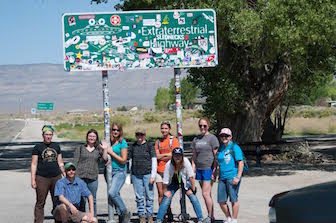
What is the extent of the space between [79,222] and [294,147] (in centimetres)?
1596

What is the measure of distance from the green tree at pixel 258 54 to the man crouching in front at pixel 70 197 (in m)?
9.46

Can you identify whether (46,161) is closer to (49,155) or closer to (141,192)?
(49,155)

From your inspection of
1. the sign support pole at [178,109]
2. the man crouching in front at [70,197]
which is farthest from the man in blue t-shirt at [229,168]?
the man crouching in front at [70,197]

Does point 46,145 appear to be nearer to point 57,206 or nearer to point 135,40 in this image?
point 57,206

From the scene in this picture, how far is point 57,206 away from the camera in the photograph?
9.16m

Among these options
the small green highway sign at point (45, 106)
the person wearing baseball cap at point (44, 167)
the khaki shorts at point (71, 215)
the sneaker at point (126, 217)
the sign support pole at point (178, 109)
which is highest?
the small green highway sign at point (45, 106)

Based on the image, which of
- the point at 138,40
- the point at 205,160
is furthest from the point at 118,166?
the point at 138,40

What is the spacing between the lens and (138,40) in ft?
36.2

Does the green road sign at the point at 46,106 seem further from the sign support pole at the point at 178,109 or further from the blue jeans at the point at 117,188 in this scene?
the blue jeans at the point at 117,188

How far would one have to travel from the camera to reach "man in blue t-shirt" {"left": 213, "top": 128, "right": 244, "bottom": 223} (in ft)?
32.4

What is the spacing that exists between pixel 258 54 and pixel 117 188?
10272 millimetres

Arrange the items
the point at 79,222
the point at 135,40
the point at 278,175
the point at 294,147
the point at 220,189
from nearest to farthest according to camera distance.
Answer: the point at 79,222 → the point at 220,189 → the point at 135,40 → the point at 278,175 → the point at 294,147

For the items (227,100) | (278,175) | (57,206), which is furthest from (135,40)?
(227,100)

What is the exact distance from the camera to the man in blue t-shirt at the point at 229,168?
32.4ft
